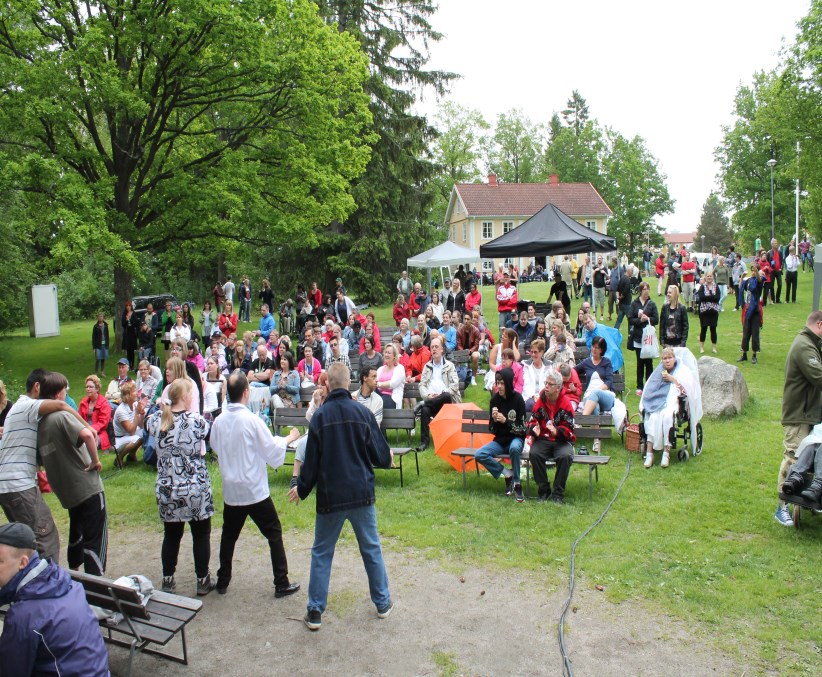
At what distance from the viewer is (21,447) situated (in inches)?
208

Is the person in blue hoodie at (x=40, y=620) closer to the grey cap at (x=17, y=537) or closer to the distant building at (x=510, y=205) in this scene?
the grey cap at (x=17, y=537)

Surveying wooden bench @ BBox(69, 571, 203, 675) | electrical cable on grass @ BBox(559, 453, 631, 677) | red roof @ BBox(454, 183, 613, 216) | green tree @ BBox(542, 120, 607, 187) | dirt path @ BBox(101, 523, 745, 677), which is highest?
green tree @ BBox(542, 120, 607, 187)

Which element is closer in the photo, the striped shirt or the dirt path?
the dirt path

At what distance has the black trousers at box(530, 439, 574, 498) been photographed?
7992mm

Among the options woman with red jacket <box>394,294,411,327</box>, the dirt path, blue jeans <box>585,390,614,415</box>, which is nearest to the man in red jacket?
woman with red jacket <box>394,294,411,327</box>

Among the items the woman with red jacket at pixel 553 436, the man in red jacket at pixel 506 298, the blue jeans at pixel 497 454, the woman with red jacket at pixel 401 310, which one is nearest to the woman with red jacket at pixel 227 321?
the woman with red jacket at pixel 401 310

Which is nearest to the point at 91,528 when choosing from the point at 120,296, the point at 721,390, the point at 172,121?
the point at 721,390

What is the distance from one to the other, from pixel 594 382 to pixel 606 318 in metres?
10.6

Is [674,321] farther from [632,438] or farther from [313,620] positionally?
[313,620]

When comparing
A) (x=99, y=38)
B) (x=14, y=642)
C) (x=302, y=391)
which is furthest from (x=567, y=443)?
(x=99, y=38)

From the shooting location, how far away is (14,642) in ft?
10.1

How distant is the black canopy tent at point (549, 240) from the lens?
16.0 metres

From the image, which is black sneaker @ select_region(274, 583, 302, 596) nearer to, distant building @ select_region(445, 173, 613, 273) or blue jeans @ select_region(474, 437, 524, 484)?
blue jeans @ select_region(474, 437, 524, 484)

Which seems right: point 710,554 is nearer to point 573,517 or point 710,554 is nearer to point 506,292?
point 573,517
